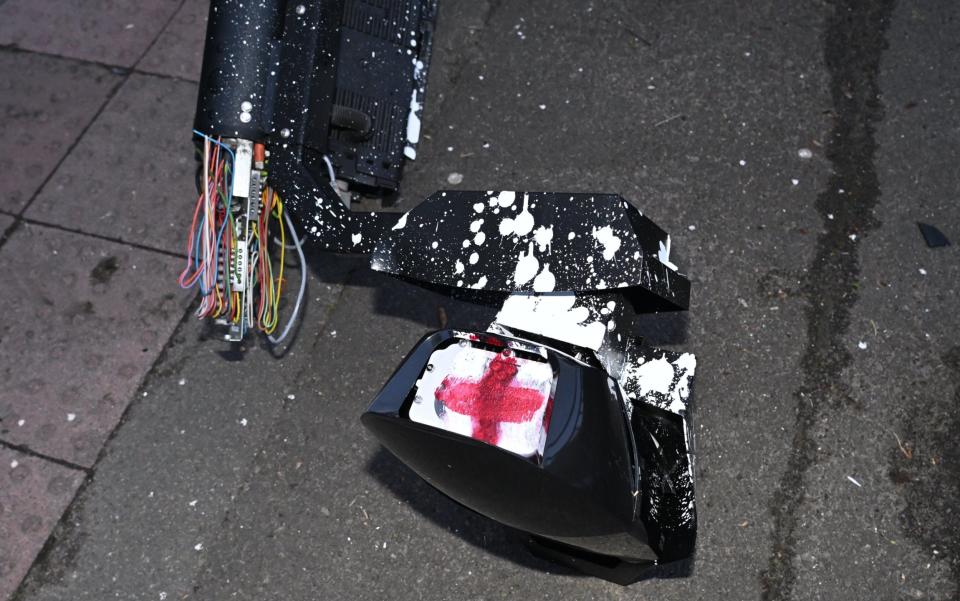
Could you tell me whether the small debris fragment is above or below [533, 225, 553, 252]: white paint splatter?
above

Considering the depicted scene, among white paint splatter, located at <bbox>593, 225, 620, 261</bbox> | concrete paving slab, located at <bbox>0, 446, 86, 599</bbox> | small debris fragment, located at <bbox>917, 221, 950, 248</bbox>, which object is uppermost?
small debris fragment, located at <bbox>917, 221, 950, 248</bbox>

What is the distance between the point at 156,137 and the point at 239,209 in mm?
1106

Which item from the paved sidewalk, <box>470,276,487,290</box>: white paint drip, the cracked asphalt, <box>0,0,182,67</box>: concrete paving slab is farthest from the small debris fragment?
<box>0,0,182,67</box>: concrete paving slab

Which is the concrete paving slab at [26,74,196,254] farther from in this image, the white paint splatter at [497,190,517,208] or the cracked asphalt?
the white paint splatter at [497,190,517,208]

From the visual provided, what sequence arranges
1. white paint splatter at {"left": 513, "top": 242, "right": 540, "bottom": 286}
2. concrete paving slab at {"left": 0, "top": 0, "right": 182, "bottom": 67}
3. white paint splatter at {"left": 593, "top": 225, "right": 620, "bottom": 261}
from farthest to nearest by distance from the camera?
concrete paving slab at {"left": 0, "top": 0, "right": 182, "bottom": 67} → white paint splatter at {"left": 513, "top": 242, "right": 540, "bottom": 286} → white paint splatter at {"left": 593, "top": 225, "right": 620, "bottom": 261}

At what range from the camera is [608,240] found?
6.51ft

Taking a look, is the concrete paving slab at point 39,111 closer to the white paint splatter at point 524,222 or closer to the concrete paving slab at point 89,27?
the concrete paving slab at point 89,27

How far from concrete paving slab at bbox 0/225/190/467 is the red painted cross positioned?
1666 mm

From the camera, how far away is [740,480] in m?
2.56

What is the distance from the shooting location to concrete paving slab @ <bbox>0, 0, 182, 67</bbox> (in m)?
3.68

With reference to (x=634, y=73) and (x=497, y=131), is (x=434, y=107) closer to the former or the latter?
(x=497, y=131)

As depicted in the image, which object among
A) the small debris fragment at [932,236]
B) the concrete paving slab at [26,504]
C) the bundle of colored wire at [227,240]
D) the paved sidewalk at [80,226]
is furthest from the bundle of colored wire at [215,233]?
the small debris fragment at [932,236]

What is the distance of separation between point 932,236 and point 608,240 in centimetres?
152

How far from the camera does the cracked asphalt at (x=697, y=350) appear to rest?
2.51 metres
